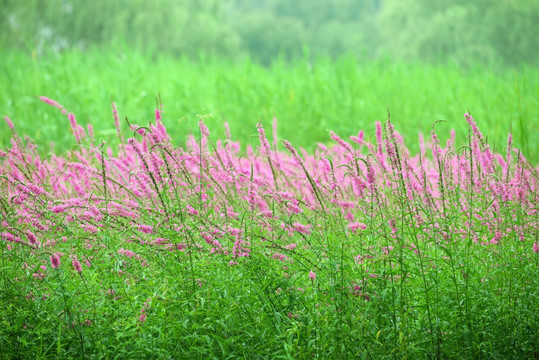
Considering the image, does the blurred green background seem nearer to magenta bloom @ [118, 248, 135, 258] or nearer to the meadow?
the meadow

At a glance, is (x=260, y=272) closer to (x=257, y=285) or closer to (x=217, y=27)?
(x=257, y=285)

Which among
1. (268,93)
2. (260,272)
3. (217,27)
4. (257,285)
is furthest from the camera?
(217,27)

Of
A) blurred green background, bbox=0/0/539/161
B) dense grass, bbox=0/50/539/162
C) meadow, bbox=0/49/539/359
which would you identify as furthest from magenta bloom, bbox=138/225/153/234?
dense grass, bbox=0/50/539/162

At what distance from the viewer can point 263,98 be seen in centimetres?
1038

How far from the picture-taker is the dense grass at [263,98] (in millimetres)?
9656

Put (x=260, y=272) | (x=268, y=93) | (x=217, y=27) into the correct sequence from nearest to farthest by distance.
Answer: (x=260, y=272) → (x=268, y=93) → (x=217, y=27)

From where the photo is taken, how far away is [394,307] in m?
3.01

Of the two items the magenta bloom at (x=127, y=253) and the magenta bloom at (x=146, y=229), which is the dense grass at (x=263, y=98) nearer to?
the magenta bloom at (x=146, y=229)

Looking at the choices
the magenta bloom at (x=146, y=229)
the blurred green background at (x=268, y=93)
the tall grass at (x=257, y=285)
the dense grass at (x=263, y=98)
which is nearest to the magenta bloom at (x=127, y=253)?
the tall grass at (x=257, y=285)

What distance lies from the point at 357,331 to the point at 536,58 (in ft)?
90.4

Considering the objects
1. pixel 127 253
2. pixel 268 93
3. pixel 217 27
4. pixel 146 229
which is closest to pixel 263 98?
pixel 268 93

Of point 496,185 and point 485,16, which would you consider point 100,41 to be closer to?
point 485,16

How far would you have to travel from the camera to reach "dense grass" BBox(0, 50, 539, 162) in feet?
31.7

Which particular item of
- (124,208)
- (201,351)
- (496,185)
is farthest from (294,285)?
(496,185)
